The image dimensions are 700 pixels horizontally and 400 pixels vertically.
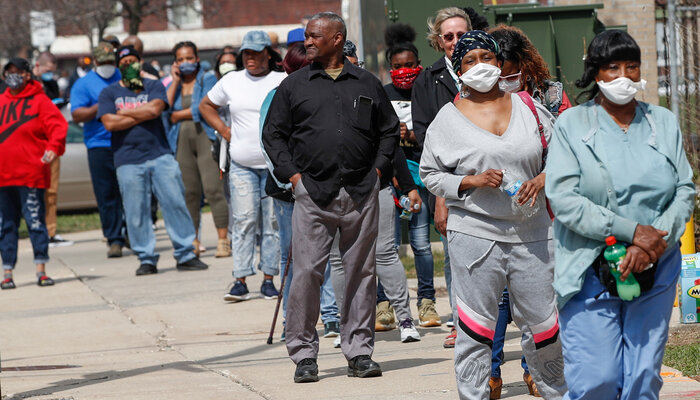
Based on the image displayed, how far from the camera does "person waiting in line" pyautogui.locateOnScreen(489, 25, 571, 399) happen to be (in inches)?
233

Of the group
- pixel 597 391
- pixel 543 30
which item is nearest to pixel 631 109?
pixel 597 391

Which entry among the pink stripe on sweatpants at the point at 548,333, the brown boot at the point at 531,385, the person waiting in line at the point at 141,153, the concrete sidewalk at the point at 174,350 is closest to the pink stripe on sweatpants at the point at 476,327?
the pink stripe on sweatpants at the point at 548,333

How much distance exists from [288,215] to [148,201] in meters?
4.13

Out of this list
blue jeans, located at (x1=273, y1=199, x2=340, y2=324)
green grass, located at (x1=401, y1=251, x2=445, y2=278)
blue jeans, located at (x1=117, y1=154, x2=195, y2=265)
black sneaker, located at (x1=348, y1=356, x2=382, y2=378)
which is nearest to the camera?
black sneaker, located at (x1=348, y1=356, x2=382, y2=378)

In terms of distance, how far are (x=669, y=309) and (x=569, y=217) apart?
511 millimetres

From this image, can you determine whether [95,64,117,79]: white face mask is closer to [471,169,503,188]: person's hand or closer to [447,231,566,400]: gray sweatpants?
[447,231,566,400]: gray sweatpants

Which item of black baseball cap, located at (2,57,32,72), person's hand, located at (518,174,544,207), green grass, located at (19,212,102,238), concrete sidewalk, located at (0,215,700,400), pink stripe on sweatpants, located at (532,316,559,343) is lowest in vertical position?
green grass, located at (19,212,102,238)

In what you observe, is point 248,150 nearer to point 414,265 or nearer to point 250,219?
point 250,219

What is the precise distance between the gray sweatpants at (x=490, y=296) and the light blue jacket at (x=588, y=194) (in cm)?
66

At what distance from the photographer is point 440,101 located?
7027mm

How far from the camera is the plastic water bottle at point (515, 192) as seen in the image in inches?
201

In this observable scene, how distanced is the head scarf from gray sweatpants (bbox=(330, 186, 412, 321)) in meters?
2.06

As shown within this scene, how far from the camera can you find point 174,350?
8047 millimetres

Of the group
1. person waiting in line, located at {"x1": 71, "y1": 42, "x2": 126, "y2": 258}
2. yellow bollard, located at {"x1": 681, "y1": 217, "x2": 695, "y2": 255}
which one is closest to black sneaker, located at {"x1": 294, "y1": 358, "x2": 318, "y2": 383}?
yellow bollard, located at {"x1": 681, "y1": 217, "x2": 695, "y2": 255}
